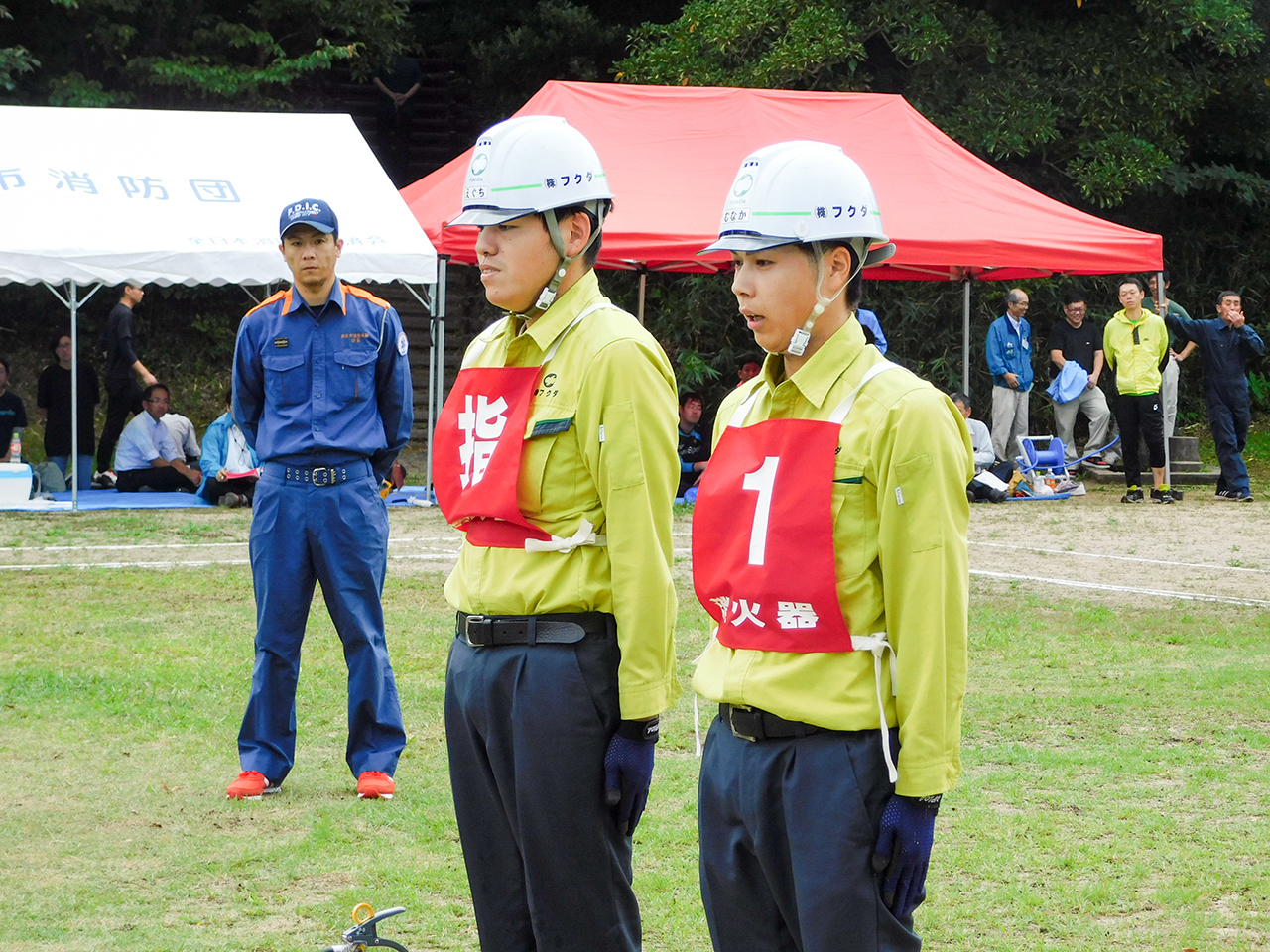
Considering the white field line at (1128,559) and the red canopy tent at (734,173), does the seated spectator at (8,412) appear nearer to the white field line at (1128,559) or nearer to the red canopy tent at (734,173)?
the red canopy tent at (734,173)

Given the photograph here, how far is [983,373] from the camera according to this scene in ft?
72.0

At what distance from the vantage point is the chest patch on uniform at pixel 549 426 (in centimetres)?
324

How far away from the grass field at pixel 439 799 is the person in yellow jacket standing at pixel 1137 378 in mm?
6890

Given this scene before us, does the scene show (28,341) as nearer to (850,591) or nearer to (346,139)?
(346,139)

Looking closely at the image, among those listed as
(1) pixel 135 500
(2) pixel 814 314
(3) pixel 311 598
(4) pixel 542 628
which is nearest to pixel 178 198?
(1) pixel 135 500

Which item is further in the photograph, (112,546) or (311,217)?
(112,546)

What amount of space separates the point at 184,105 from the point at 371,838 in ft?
63.6

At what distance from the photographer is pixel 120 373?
1677 cm

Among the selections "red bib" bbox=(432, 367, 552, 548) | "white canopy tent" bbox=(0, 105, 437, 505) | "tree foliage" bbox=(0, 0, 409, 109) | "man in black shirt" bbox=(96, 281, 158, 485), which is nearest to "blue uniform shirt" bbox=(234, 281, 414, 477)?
"red bib" bbox=(432, 367, 552, 548)

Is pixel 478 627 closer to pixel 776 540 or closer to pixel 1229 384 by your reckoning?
pixel 776 540

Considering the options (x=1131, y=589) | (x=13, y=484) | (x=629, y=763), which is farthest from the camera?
(x=13, y=484)

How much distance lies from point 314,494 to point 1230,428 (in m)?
13.4

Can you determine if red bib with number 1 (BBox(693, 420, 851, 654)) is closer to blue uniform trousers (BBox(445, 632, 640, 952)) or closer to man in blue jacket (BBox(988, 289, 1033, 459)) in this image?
blue uniform trousers (BBox(445, 632, 640, 952))

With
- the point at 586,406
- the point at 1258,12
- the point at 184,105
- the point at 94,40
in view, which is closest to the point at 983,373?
the point at 1258,12
